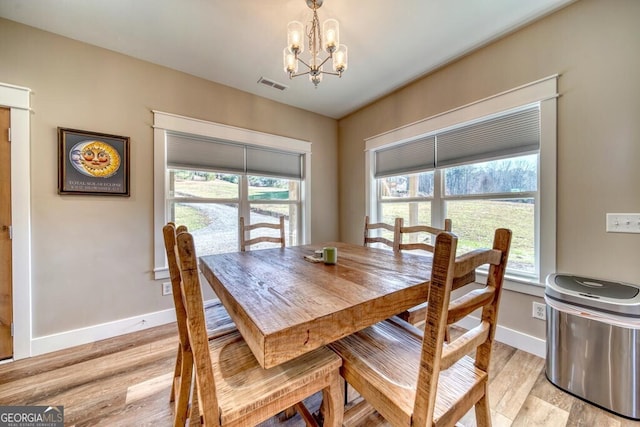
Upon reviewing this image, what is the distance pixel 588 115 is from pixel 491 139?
1.91 ft

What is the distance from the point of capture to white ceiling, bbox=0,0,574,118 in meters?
1.70

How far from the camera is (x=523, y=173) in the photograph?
2006 mm

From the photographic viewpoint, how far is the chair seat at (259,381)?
773 millimetres

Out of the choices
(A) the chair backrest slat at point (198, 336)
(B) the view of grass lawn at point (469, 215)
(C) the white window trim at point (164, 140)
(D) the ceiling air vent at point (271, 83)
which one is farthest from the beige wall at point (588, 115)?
(C) the white window trim at point (164, 140)

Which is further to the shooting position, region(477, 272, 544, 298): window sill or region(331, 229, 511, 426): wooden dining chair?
region(477, 272, 544, 298): window sill

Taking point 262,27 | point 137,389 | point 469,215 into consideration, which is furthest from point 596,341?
point 262,27

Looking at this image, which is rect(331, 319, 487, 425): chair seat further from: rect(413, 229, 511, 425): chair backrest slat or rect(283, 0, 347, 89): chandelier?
rect(283, 0, 347, 89): chandelier

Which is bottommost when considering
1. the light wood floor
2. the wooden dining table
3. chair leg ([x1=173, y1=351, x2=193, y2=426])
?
the light wood floor

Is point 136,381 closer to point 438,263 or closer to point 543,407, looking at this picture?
point 438,263

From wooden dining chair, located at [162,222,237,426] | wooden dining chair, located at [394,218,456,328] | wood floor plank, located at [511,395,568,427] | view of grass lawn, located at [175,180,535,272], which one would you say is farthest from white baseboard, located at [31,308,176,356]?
wood floor plank, located at [511,395,568,427]

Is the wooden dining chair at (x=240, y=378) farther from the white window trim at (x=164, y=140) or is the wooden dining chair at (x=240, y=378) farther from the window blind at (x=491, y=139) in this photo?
the window blind at (x=491, y=139)

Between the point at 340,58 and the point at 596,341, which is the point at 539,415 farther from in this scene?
the point at 340,58

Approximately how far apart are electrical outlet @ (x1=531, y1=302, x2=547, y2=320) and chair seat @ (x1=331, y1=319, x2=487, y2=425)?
1389 mm

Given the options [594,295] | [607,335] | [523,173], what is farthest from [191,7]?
[607,335]
